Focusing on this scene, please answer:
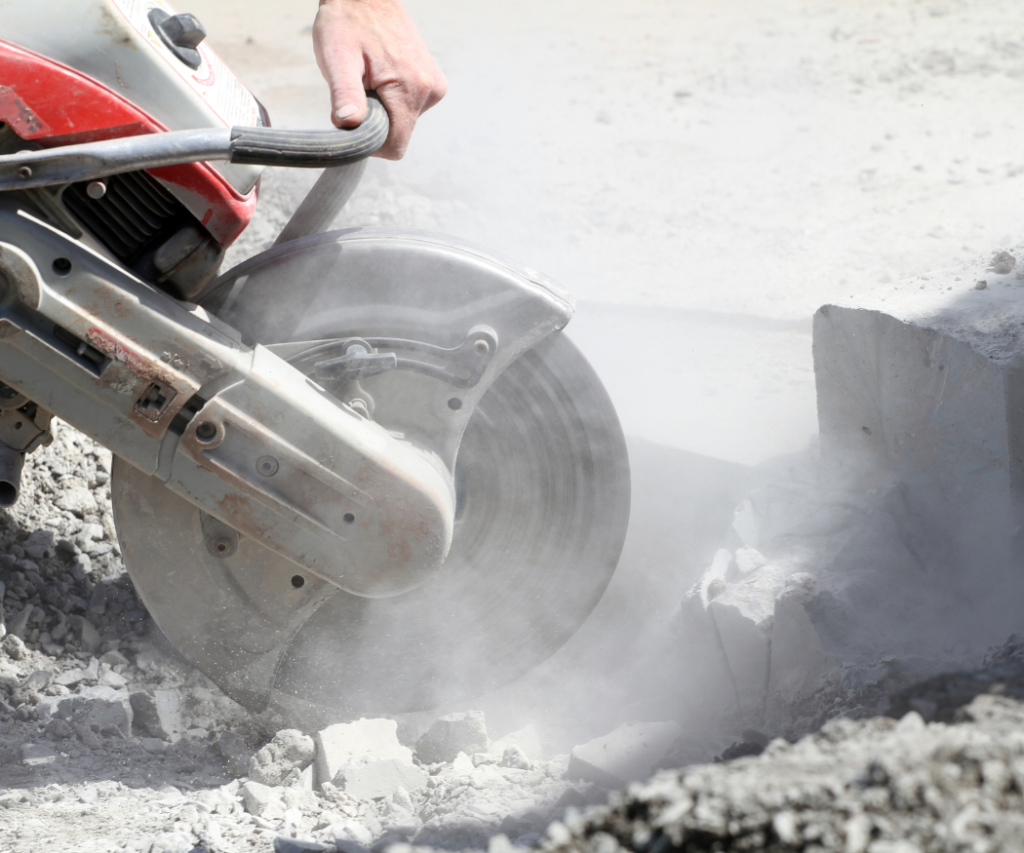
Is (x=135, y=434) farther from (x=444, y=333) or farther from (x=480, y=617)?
(x=480, y=617)

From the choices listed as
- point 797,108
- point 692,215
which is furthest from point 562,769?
point 797,108

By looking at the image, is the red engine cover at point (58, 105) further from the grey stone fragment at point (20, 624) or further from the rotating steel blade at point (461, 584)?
the grey stone fragment at point (20, 624)

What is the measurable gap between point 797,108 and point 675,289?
274cm

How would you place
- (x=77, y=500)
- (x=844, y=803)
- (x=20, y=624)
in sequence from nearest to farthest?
(x=844, y=803)
(x=20, y=624)
(x=77, y=500)

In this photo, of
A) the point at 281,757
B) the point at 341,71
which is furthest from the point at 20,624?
the point at 341,71

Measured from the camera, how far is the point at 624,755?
1909mm

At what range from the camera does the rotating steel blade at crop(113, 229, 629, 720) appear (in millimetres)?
2090

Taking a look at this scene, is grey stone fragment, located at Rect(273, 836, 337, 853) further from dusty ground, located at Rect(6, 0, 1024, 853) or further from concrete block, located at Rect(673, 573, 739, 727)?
concrete block, located at Rect(673, 573, 739, 727)

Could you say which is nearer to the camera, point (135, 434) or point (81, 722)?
point (135, 434)

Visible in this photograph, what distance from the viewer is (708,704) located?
219cm

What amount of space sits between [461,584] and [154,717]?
78 cm

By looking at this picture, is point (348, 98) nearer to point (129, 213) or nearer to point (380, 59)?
point (380, 59)

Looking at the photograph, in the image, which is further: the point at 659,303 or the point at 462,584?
the point at 659,303

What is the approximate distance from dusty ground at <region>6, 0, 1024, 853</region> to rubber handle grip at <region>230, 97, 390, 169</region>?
1.22 meters
